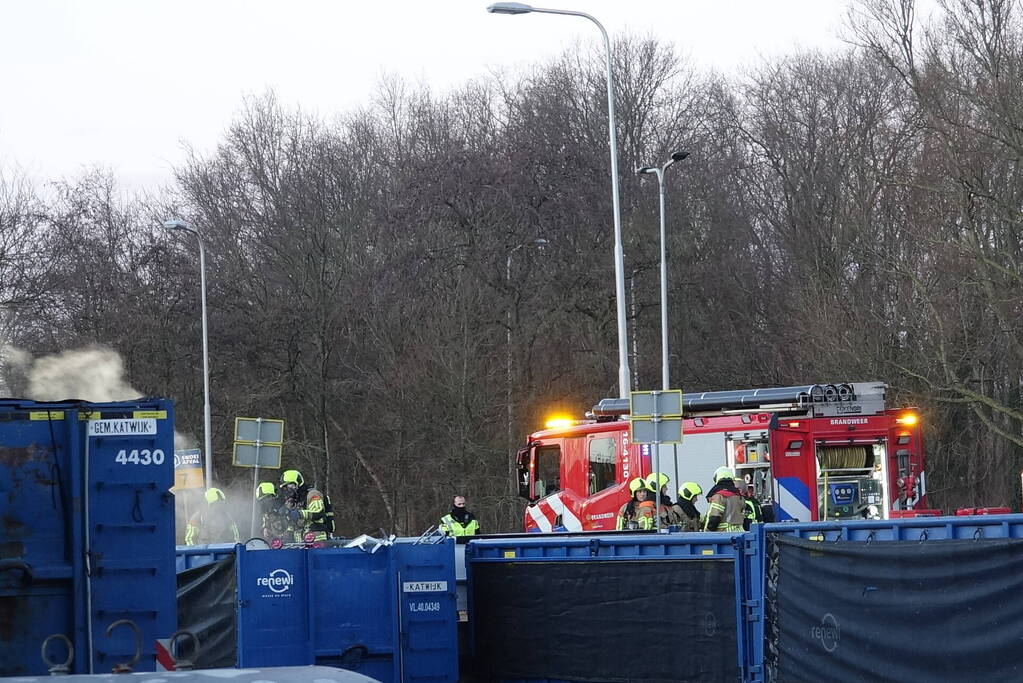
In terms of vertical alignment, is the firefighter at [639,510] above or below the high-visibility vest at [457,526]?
above

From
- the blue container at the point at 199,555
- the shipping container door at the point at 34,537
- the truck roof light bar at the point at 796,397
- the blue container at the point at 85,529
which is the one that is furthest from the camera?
the truck roof light bar at the point at 796,397

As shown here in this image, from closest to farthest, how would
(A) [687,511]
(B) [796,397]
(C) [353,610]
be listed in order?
(C) [353,610]
(A) [687,511]
(B) [796,397]

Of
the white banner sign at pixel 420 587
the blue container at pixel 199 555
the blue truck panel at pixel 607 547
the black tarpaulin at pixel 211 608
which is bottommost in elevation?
the black tarpaulin at pixel 211 608

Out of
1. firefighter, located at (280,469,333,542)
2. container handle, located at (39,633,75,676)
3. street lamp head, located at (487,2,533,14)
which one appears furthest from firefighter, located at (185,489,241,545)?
container handle, located at (39,633,75,676)

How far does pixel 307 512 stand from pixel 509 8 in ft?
37.0

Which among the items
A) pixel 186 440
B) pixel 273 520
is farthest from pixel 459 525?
pixel 186 440

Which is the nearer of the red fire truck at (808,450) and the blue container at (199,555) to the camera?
the blue container at (199,555)

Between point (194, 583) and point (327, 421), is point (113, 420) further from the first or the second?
point (327, 421)

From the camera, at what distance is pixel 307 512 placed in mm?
21062

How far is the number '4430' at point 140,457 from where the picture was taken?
38.4ft

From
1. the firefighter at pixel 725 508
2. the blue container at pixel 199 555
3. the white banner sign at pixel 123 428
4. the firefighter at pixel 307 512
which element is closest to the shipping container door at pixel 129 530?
the white banner sign at pixel 123 428

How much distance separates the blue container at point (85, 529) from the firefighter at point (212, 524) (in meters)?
14.6

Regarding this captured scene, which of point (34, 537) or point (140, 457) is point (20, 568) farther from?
point (140, 457)

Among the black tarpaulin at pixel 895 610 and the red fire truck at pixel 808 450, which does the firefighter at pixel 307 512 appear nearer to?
the red fire truck at pixel 808 450
